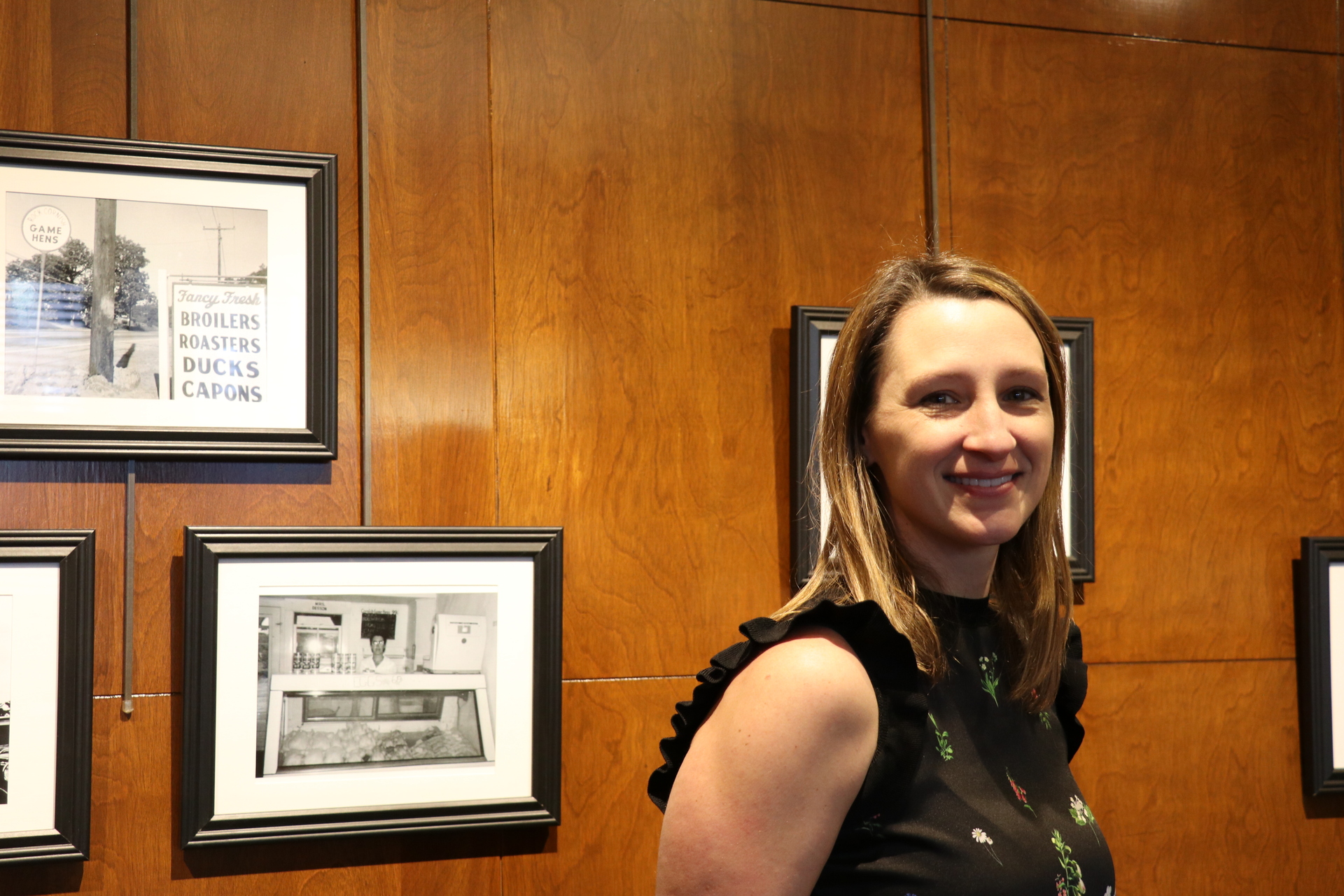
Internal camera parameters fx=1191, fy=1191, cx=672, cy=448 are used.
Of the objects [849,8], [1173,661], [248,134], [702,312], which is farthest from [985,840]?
[849,8]

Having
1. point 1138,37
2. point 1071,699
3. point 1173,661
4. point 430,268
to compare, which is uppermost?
point 1138,37

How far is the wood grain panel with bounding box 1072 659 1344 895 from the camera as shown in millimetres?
2314

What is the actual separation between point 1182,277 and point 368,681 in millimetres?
1769

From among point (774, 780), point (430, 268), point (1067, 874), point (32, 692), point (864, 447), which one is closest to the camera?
point (774, 780)

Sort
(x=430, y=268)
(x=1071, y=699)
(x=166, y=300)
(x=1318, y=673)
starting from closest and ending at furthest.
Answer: (x=1071, y=699) < (x=166, y=300) < (x=430, y=268) < (x=1318, y=673)

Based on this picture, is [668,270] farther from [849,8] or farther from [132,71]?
[132,71]

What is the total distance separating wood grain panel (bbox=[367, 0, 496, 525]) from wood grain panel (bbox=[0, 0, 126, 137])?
0.40m

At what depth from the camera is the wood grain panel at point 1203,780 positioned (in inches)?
91.1

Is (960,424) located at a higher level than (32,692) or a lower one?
higher

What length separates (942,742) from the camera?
1.13 metres

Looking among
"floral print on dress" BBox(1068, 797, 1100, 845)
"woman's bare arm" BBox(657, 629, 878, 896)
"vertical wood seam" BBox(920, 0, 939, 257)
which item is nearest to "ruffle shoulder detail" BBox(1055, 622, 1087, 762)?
"floral print on dress" BBox(1068, 797, 1100, 845)

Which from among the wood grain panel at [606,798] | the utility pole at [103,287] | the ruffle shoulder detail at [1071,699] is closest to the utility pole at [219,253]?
the utility pole at [103,287]

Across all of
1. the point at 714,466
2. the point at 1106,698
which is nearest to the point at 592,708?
the point at 714,466

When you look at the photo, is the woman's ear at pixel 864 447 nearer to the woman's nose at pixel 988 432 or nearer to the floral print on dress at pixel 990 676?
the woman's nose at pixel 988 432
